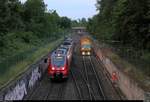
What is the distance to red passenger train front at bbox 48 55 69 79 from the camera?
1510 inches

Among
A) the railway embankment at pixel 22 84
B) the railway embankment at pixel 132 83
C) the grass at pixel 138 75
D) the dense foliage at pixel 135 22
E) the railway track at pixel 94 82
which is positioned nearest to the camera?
the railway embankment at pixel 132 83

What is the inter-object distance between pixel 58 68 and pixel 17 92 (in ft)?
35.3

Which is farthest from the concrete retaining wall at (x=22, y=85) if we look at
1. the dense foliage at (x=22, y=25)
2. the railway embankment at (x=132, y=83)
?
the railway embankment at (x=132, y=83)

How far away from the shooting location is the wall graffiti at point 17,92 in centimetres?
2541

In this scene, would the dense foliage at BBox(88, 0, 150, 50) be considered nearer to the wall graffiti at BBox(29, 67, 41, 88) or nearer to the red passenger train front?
the red passenger train front

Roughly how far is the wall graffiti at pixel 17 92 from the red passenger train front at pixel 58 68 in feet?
23.7

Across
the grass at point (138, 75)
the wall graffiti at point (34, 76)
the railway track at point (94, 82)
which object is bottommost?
the railway track at point (94, 82)

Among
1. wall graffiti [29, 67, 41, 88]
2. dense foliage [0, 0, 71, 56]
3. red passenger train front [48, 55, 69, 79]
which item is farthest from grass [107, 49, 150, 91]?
dense foliage [0, 0, 71, 56]

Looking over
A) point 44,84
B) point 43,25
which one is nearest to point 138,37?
point 44,84

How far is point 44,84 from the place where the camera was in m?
38.0

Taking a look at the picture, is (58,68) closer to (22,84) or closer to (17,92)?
(22,84)

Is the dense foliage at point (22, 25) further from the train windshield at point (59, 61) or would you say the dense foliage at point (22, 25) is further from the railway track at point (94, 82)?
the railway track at point (94, 82)

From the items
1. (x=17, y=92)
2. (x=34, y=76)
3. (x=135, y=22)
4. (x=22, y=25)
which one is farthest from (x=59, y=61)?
(x=22, y=25)

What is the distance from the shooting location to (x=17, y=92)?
27938 millimetres
